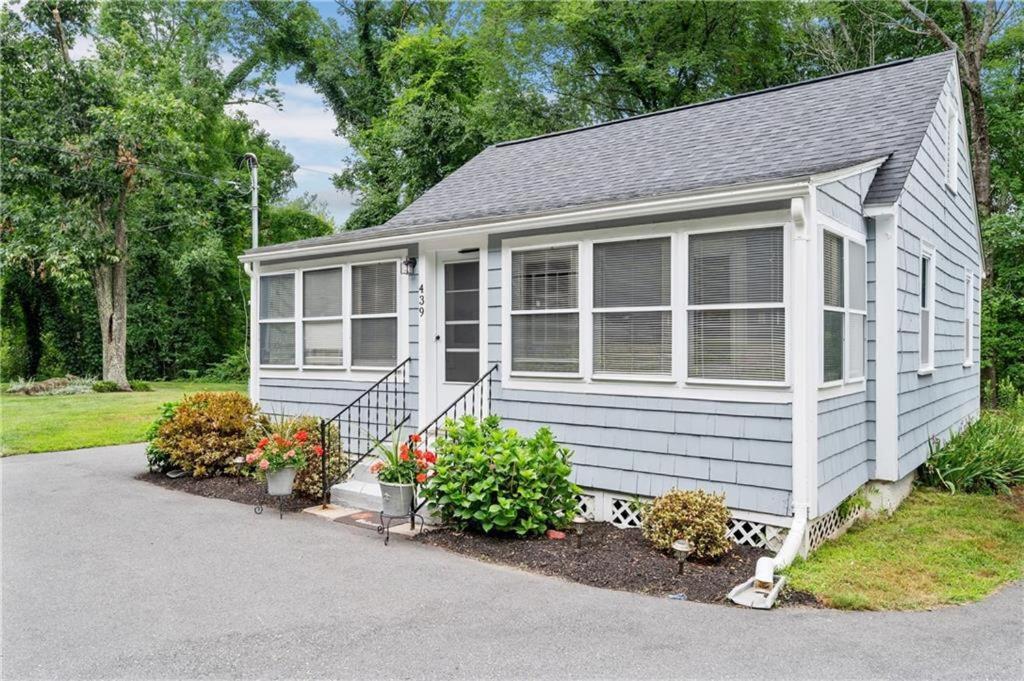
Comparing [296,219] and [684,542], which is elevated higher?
[296,219]

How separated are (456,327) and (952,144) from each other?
6.89 metres

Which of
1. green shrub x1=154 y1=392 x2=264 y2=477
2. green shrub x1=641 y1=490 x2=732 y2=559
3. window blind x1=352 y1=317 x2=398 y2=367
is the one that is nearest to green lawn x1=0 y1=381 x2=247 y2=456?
green shrub x1=154 y1=392 x2=264 y2=477

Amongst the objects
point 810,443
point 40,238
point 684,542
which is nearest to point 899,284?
point 810,443

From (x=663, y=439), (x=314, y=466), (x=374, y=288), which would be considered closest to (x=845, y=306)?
(x=663, y=439)

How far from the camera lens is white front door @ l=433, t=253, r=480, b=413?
7414 mm

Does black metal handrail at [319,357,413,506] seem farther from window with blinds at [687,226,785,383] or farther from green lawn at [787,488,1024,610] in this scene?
green lawn at [787,488,1024,610]

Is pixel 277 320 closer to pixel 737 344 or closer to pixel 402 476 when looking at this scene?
pixel 402 476

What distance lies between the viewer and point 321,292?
849cm

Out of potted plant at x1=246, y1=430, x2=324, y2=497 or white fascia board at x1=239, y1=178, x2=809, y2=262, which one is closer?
white fascia board at x1=239, y1=178, x2=809, y2=262

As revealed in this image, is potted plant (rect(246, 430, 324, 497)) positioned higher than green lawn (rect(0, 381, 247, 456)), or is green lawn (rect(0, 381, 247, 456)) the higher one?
potted plant (rect(246, 430, 324, 497))

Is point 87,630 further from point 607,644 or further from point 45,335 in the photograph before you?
point 45,335

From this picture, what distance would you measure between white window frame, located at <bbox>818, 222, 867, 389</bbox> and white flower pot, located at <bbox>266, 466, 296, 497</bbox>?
16.0ft

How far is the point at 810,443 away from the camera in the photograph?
5090mm

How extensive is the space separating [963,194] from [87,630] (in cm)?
1130
